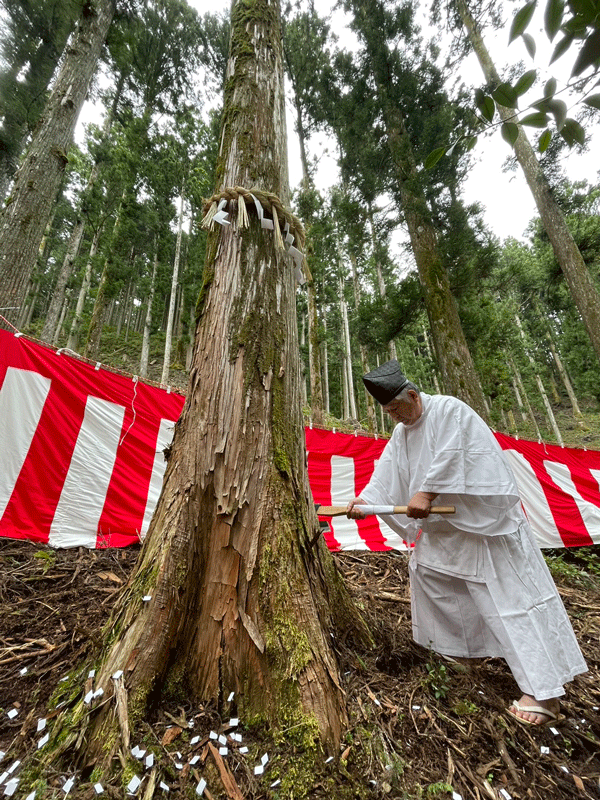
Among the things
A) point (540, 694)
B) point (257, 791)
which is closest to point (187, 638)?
point (257, 791)

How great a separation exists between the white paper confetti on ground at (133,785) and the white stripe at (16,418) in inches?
101

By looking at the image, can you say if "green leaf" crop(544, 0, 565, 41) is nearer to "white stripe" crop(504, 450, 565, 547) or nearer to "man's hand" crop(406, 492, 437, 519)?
"man's hand" crop(406, 492, 437, 519)

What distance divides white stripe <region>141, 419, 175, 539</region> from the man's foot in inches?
114

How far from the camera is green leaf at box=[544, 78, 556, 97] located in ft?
2.35

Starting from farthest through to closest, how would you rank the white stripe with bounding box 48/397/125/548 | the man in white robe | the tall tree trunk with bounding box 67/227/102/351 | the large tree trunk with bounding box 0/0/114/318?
the tall tree trunk with bounding box 67/227/102/351, the large tree trunk with bounding box 0/0/114/318, the white stripe with bounding box 48/397/125/548, the man in white robe

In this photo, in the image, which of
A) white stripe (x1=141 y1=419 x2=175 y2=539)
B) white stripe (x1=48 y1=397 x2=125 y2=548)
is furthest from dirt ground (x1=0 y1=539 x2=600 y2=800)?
white stripe (x1=141 y1=419 x2=175 y2=539)

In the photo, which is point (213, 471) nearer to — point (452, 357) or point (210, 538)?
point (210, 538)

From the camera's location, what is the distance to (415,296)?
6.76 metres

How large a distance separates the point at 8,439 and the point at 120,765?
2.67 meters

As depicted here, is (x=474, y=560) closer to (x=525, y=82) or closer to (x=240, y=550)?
(x=240, y=550)

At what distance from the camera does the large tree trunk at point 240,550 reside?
112 centimetres

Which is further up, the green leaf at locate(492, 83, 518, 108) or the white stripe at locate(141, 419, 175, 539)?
the green leaf at locate(492, 83, 518, 108)

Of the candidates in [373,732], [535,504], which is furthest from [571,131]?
[535,504]

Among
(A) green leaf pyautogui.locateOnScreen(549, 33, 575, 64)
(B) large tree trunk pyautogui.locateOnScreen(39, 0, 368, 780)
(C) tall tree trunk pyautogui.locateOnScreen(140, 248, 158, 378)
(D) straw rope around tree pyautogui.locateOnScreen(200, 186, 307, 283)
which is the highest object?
(C) tall tree trunk pyautogui.locateOnScreen(140, 248, 158, 378)
